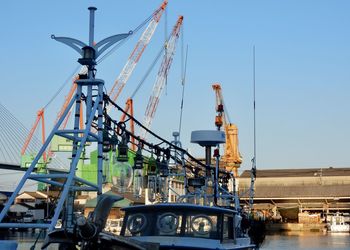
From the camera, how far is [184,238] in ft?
70.6

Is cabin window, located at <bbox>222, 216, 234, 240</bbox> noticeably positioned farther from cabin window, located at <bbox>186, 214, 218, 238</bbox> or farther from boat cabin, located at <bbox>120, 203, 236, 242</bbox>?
cabin window, located at <bbox>186, 214, 218, 238</bbox>

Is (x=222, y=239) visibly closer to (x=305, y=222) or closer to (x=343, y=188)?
(x=305, y=222)

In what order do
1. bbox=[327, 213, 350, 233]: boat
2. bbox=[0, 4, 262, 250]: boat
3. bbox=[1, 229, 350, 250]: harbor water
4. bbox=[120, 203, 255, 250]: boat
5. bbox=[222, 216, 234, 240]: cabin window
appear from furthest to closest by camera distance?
bbox=[327, 213, 350, 233]: boat
bbox=[1, 229, 350, 250]: harbor water
bbox=[222, 216, 234, 240]: cabin window
bbox=[120, 203, 255, 250]: boat
bbox=[0, 4, 262, 250]: boat

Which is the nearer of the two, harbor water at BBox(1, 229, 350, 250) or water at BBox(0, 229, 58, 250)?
water at BBox(0, 229, 58, 250)

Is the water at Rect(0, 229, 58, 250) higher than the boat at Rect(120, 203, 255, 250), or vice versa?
the boat at Rect(120, 203, 255, 250)

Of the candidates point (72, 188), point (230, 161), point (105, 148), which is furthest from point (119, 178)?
point (230, 161)

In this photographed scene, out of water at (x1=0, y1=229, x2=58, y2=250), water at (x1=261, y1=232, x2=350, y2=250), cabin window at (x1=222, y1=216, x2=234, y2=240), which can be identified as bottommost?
water at (x1=261, y1=232, x2=350, y2=250)

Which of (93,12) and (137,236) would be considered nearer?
(137,236)

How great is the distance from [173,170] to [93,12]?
2069cm

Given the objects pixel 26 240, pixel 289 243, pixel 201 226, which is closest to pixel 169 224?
pixel 201 226

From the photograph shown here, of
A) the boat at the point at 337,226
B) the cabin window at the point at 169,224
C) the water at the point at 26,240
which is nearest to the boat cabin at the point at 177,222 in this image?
the cabin window at the point at 169,224

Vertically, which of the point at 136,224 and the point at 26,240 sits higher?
the point at 136,224

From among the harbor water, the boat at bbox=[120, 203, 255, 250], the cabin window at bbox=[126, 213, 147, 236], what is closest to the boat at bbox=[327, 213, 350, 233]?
the harbor water

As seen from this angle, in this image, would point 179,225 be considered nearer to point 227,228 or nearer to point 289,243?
point 227,228
